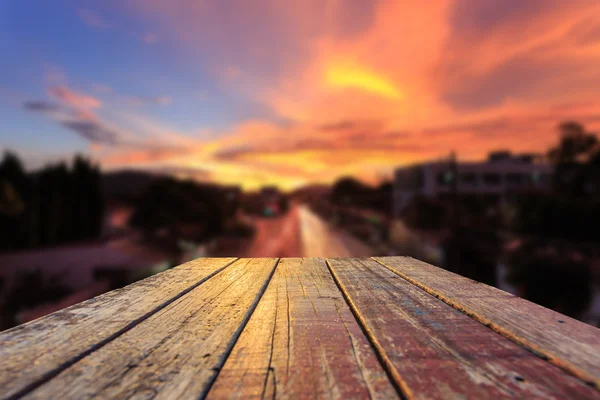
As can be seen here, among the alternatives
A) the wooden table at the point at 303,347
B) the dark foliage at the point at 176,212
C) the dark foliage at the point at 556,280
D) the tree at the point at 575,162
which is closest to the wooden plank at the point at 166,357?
the wooden table at the point at 303,347

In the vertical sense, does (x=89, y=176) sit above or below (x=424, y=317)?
above

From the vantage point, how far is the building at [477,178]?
3959 cm

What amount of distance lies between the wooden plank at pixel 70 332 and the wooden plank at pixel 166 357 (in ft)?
0.13

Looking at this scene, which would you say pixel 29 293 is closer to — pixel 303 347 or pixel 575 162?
pixel 303 347

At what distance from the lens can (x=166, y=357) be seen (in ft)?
3.09

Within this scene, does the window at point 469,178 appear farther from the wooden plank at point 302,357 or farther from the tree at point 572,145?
the wooden plank at point 302,357

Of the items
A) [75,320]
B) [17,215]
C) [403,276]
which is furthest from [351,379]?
[17,215]

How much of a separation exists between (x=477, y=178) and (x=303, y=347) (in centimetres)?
4592

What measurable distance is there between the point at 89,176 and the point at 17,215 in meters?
7.07

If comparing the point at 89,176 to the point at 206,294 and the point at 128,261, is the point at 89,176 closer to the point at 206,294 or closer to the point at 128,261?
the point at 128,261

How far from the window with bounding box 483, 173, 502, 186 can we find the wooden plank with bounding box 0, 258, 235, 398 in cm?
4646

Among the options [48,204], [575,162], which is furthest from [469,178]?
[48,204]

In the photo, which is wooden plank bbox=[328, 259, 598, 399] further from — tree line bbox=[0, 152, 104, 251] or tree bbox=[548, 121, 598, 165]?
tree bbox=[548, 121, 598, 165]

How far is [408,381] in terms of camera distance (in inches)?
32.1
